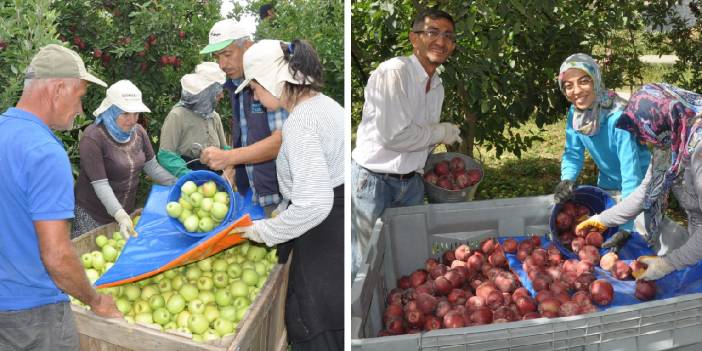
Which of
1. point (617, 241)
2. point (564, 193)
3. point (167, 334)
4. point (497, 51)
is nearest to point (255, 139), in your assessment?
point (167, 334)

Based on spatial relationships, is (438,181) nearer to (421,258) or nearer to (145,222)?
(421,258)

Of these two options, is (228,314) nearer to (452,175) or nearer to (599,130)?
(452,175)

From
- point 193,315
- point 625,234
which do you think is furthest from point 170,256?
point 625,234

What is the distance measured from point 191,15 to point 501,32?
2.79m

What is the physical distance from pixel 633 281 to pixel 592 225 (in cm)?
35

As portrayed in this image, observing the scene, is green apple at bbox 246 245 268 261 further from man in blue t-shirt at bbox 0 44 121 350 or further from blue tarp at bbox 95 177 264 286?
man in blue t-shirt at bbox 0 44 121 350

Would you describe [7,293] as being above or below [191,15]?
below

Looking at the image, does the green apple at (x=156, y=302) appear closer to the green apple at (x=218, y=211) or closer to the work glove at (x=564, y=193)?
the green apple at (x=218, y=211)

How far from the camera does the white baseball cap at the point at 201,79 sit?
3908mm

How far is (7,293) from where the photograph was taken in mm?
2180

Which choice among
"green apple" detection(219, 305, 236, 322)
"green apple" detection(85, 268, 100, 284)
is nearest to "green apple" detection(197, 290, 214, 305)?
"green apple" detection(219, 305, 236, 322)

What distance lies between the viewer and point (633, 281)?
262cm

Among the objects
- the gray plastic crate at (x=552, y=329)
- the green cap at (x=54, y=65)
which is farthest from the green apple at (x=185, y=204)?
the gray plastic crate at (x=552, y=329)

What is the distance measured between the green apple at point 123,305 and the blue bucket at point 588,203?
6.10ft
